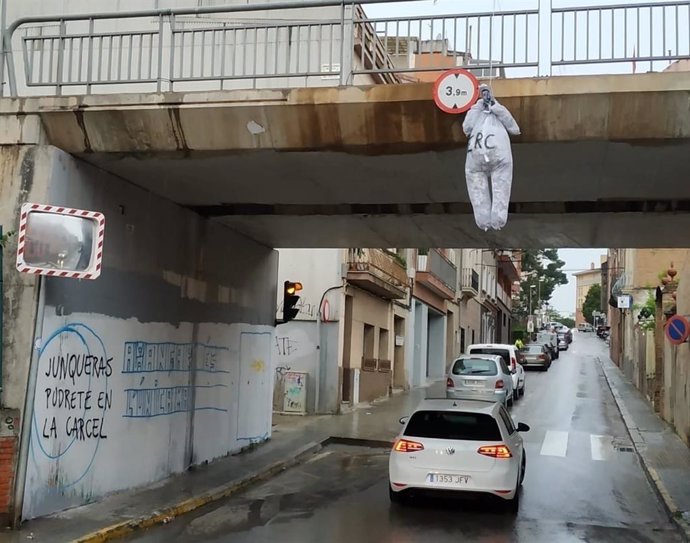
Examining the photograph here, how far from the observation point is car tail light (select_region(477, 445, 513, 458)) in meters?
9.20

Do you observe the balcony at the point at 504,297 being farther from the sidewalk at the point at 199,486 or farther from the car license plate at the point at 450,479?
the car license plate at the point at 450,479

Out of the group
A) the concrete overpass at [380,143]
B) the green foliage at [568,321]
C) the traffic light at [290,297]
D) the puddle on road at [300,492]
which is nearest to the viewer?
the concrete overpass at [380,143]

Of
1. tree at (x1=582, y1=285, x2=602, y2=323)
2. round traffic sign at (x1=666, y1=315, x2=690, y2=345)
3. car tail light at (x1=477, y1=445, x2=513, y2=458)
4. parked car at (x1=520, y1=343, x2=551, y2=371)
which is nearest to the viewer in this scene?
car tail light at (x1=477, y1=445, x2=513, y2=458)

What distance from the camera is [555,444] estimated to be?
16.1 m

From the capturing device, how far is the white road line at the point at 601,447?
14.8 meters

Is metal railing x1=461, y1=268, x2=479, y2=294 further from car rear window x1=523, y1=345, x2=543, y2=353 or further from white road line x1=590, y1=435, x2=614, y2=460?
white road line x1=590, y1=435, x2=614, y2=460

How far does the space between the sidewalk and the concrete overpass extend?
4.18 meters

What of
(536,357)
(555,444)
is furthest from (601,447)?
(536,357)

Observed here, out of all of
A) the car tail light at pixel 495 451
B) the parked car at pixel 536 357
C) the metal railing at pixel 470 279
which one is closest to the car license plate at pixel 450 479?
the car tail light at pixel 495 451

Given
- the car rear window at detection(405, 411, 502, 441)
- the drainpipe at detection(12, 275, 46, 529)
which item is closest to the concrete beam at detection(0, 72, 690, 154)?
the drainpipe at detection(12, 275, 46, 529)

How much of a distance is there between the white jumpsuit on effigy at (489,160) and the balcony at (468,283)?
3364 cm

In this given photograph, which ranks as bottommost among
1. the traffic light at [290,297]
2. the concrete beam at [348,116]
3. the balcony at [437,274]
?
the traffic light at [290,297]

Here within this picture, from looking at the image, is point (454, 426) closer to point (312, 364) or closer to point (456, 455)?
point (456, 455)

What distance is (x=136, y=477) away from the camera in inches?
391
